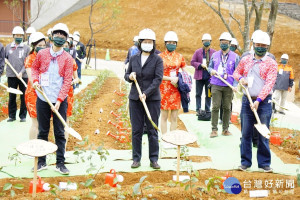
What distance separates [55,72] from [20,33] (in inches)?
157

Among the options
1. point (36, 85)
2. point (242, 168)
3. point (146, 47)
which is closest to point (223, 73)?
point (242, 168)

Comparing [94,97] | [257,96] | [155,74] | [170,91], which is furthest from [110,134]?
[94,97]

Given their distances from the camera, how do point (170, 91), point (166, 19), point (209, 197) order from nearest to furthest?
1. point (209, 197)
2. point (170, 91)
3. point (166, 19)

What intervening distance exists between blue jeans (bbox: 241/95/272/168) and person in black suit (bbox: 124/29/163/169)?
128 cm

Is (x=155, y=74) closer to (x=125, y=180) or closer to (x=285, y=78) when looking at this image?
(x=125, y=180)

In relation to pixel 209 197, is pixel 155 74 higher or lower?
higher

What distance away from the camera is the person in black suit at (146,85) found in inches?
239

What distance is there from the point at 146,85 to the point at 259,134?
1754mm

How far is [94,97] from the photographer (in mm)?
13383

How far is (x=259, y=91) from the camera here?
6.28 metres

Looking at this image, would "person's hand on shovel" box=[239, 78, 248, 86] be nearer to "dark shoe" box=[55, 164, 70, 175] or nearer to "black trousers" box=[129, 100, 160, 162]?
"black trousers" box=[129, 100, 160, 162]

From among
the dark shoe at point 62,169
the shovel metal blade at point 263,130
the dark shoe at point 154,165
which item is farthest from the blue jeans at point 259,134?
the dark shoe at point 62,169

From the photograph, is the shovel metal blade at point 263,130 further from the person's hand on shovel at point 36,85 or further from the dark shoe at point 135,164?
the person's hand on shovel at point 36,85

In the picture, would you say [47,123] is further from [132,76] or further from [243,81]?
[243,81]
